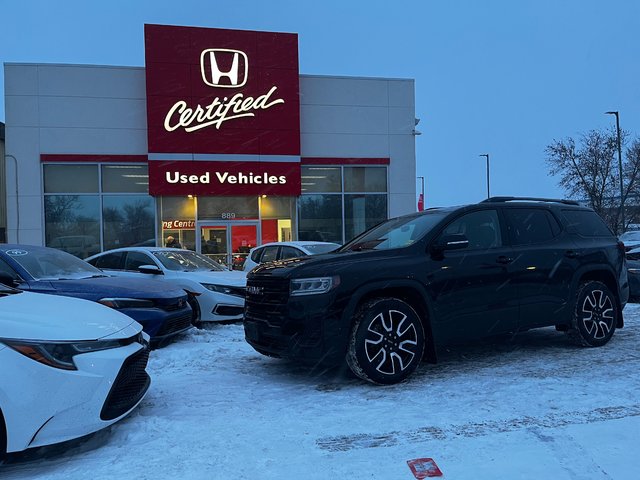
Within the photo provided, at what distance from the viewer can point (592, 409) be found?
14.4ft

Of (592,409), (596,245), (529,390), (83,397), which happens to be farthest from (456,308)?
(83,397)

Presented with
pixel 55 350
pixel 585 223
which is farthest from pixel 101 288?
pixel 585 223

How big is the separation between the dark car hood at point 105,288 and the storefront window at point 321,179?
11.6m

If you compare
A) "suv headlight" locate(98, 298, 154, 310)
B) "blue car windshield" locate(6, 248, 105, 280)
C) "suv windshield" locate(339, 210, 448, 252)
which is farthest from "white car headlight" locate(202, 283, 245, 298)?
"suv windshield" locate(339, 210, 448, 252)

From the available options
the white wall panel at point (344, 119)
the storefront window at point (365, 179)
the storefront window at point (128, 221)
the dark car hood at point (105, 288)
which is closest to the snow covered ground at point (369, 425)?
the dark car hood at point (105, 288)

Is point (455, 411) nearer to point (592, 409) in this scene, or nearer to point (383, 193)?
point (592, 409)

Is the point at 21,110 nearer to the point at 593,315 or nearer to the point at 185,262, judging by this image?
the point at 185,262

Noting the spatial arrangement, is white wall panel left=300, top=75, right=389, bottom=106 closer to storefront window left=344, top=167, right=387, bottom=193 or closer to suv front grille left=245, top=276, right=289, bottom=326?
storefront window left=344, top=167, right=387, bottom=193

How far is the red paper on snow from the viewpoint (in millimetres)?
3303

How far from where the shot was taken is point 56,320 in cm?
373

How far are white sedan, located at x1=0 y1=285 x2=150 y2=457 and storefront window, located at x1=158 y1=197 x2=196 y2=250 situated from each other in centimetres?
1374

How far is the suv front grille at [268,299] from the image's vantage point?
200 inches

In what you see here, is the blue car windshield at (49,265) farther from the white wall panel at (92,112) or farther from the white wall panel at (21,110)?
the white wall panel at (21,110)

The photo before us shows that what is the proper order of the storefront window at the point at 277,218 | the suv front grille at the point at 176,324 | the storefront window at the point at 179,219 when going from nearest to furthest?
the suv front grille at the point at 176,324 → the storefront window at the point at 179,219 → the storefront window at the point at 277,218
